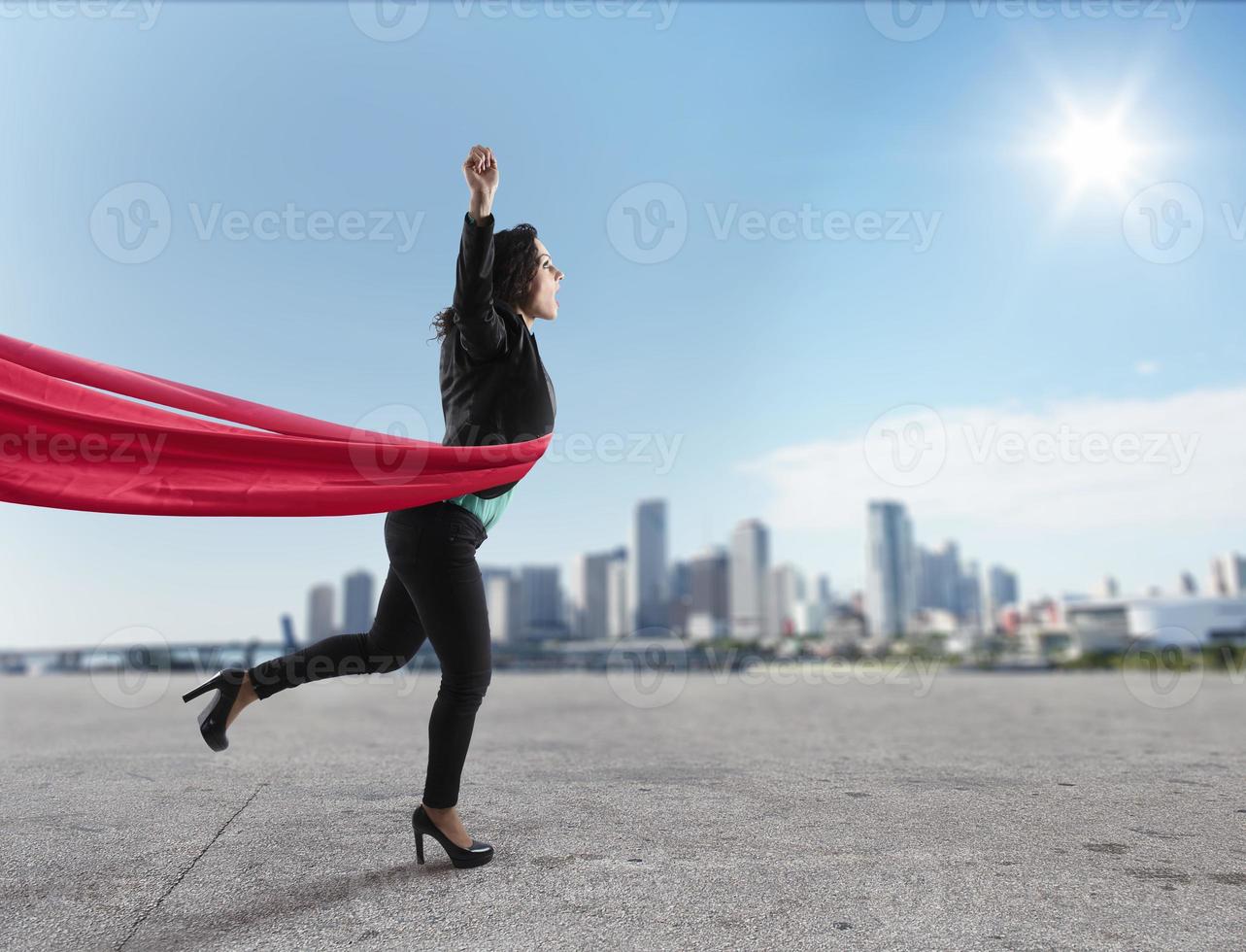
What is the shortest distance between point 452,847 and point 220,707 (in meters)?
0.81

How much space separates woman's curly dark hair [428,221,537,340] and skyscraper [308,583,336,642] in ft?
257

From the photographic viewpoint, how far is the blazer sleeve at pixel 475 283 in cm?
201

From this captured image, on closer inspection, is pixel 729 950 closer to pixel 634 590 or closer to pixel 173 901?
pixel 173 901

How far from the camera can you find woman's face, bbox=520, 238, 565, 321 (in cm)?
231

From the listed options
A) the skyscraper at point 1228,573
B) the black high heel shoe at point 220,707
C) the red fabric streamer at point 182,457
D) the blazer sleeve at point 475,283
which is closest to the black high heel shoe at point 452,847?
the black high heel shoe at point 220,707

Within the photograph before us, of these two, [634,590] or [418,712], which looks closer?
[418,712]

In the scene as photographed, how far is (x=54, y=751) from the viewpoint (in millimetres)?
3904

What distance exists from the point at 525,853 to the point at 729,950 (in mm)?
729

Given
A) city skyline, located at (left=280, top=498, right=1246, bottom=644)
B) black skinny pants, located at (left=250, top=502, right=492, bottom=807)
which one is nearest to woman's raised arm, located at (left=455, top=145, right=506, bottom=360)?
black skinny pants, located at (left=250, top=502, right=492, bottom=807)

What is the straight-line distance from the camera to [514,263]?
229cm

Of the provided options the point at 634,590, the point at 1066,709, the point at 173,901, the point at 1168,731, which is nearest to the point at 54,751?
the point at 173,901

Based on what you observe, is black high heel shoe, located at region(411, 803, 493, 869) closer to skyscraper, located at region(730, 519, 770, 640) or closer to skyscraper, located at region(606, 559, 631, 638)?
skyscraper, located at region(606, 559, 631, 638)

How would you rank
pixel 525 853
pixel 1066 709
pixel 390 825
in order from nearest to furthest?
pixel 525 853, pixel 390 825, pixel 1066 709

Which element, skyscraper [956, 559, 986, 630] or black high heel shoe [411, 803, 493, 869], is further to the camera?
skyscraper [956, 559, 986, 630]
